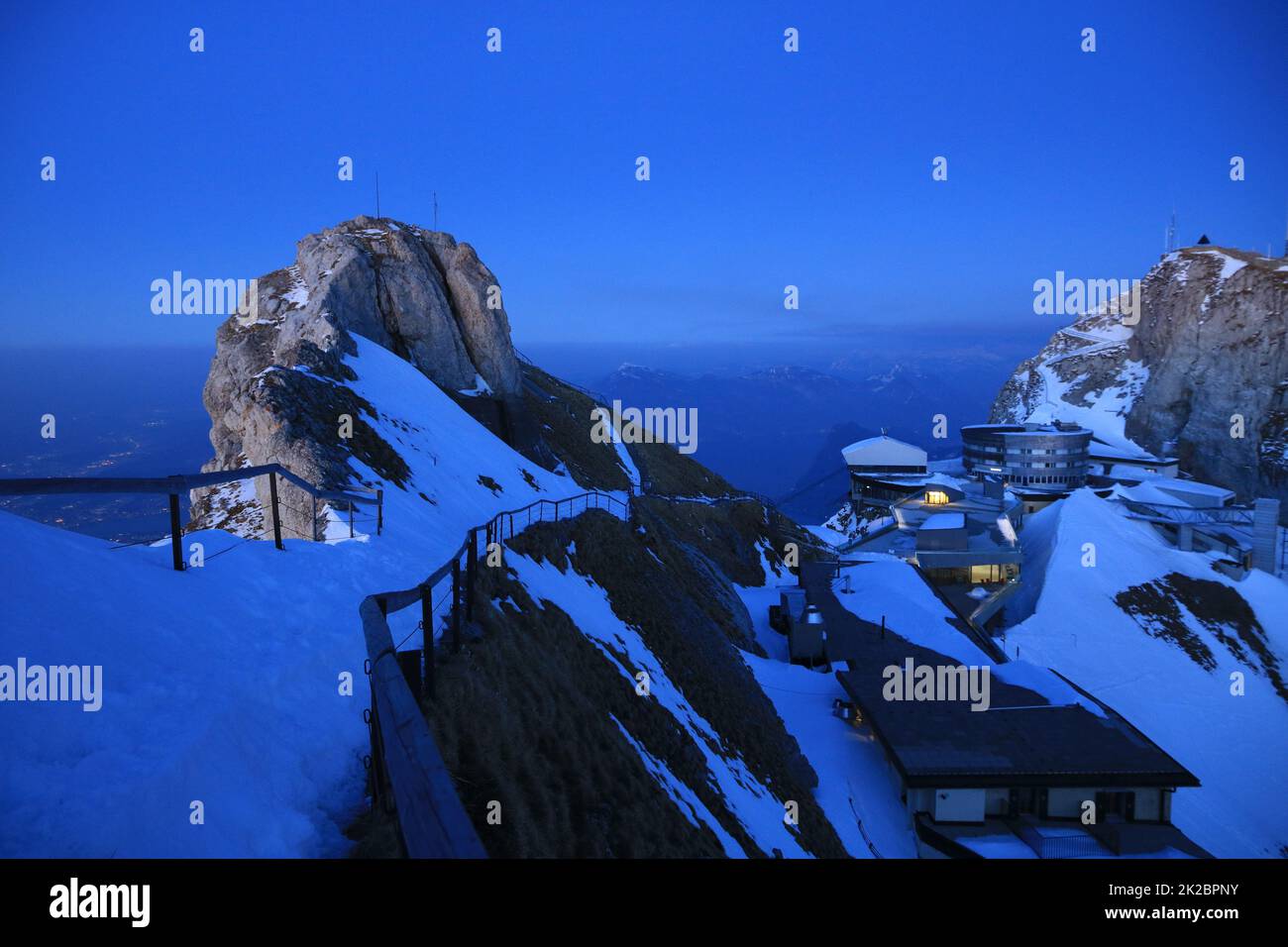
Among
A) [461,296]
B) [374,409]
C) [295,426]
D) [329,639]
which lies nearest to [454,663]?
[329,639]

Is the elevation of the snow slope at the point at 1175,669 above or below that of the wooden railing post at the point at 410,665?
below

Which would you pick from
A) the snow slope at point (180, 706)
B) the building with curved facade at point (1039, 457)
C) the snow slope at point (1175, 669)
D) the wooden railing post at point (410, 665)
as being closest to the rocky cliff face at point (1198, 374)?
the building with curved facade at point (1039, 457)

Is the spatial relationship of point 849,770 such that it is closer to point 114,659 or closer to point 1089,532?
point 114,659

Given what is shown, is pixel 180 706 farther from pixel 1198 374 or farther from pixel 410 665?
pixel 1198 374

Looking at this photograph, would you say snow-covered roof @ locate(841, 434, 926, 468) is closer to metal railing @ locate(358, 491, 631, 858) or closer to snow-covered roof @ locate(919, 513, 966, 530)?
snow-covered roof @ locate(919, 513, 966, 530)

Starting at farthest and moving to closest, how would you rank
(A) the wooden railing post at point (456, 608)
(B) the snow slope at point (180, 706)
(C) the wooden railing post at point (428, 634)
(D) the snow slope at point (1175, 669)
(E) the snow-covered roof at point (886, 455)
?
1. (E) the snow-covered roof at point (886, 455)
2. (D) the snow slope at point (1175, 669)
3. (A) the wooden railing post at point (456, 608)
4. (C) the wooden railing post at point (428, 634)
5. (B) the snow slope at point (180, 706)

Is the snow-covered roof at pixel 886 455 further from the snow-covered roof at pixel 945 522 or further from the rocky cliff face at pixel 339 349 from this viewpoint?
the rocky cliff face at pixel 339 349

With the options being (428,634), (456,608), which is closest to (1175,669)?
(456,608)
